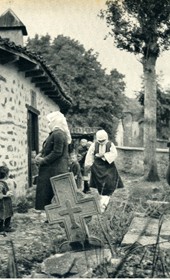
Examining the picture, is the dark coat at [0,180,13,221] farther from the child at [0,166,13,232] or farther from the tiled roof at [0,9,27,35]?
the tiled roof at [0,9,27,35]

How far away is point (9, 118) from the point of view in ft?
22.6

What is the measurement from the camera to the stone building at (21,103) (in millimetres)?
6555

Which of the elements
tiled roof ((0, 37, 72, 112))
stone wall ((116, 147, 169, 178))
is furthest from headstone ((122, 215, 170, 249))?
stone wall ((116, 147, 169, 178))

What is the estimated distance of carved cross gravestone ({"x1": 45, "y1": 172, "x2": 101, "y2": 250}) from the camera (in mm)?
3746

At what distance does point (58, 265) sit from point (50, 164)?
6.53 feet

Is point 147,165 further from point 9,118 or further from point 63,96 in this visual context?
point 9,118

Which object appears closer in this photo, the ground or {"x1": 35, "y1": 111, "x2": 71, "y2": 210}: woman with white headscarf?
A: the ground

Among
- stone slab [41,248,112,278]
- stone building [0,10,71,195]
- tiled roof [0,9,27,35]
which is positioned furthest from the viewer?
tiled roof [0,9,27,35]

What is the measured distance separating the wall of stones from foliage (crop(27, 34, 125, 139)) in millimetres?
9445

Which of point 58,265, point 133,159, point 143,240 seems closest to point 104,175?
point 143,240

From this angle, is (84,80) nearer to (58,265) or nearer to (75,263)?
(58,265)

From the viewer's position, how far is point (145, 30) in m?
10.3

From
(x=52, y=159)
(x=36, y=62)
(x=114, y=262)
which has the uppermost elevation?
(x=36, y=62)

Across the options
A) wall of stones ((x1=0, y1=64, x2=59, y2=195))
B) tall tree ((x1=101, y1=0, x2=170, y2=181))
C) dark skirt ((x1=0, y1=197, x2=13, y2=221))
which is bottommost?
dark skirt ((x1=0, y1=197, x2=13, y2=221))
